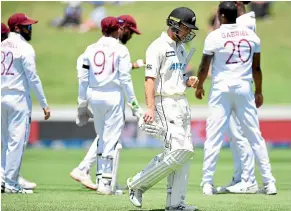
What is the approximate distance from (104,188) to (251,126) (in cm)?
180

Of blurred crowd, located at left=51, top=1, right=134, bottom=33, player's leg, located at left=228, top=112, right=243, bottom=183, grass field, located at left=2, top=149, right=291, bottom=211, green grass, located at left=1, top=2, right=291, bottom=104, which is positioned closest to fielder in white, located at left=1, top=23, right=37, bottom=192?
grass field, located at left=2, top=149, right=291, bottom=211

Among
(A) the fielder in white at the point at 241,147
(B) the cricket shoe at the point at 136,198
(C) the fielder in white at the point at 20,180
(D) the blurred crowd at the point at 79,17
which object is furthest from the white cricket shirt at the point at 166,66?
(D) the blurred crowd at the point at 79,17

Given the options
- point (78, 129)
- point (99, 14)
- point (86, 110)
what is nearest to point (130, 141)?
point (78, 129)

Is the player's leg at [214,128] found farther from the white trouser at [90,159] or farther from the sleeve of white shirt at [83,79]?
the white trouser at [90,159]

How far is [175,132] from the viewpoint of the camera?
7895 millimetres

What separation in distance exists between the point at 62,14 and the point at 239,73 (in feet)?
81.1

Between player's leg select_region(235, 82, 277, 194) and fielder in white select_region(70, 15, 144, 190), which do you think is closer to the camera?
player's leg select_region(235, 82, 277, 194)

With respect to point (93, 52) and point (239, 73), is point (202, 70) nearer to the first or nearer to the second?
point (239, 73)

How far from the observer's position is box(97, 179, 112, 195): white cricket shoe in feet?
32.9

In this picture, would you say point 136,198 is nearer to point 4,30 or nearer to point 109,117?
point 109,117

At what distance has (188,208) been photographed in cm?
804

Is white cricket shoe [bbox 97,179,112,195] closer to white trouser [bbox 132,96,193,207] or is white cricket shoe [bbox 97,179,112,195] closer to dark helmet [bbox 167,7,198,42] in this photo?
white trouser [bbox 132,96,193,207]

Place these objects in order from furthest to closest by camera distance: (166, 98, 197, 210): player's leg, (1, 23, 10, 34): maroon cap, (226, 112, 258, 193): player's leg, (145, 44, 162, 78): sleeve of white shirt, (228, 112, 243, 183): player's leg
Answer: (1, 23, 10, 34): maroon cap → (228, 112, 243, 183): player's leg → (226, 112, 258, 193): player's leg → (166, 98, 197, 210): player's leg → (145, 44, 162, 78): sleeve of white shirt

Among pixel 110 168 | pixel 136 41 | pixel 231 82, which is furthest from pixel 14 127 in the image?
pixel 136 41
